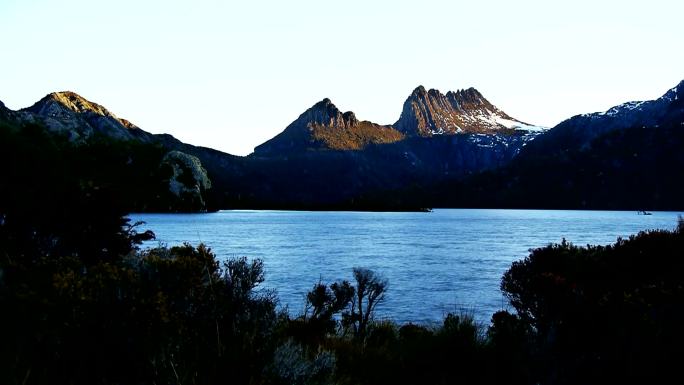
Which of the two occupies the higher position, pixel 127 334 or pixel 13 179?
pixel 13 179

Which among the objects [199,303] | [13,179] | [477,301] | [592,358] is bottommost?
[477,301]

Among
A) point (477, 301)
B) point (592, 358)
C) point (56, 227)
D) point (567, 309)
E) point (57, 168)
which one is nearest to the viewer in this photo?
point (592, 358)

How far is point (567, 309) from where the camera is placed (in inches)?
505

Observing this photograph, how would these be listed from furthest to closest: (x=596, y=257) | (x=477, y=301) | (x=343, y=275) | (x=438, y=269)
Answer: (x=438, y=269)
(x=343, y=275)
(x=477, y=301)
(x=596, y=257)

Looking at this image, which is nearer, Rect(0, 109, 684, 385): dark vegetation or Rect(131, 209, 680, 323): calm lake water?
Rect(0, 109, 684, 385): dark vegetation

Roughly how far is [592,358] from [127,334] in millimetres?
7141

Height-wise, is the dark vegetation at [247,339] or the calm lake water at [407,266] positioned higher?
the dark vegetation at [247,339]

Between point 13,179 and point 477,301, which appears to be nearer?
point 13,179

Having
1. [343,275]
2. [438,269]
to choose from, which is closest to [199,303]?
[343,275]

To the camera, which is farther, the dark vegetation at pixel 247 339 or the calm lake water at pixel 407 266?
the calm lake water at pixel 407 266

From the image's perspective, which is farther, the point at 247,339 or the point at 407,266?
the point at 407,266

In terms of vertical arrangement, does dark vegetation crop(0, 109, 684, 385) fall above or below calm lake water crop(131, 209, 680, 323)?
above

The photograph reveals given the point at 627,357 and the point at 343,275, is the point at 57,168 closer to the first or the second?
the point at 627,357

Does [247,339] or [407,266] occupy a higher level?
[247,339]
